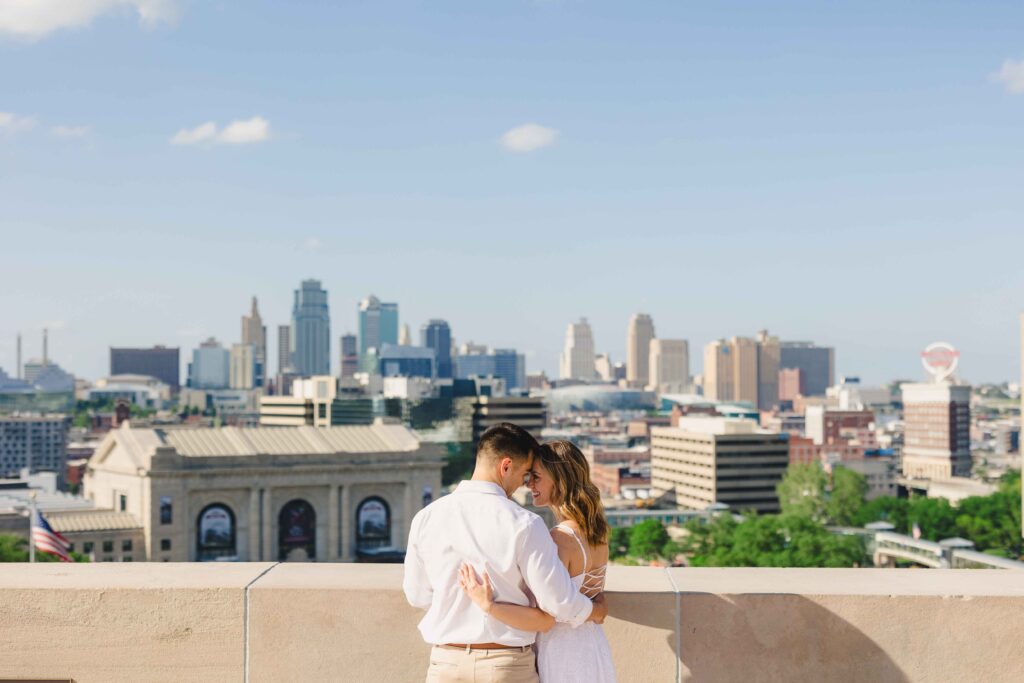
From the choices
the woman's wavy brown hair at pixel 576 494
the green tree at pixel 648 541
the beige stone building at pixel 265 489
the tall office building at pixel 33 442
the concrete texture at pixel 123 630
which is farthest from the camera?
the tall office building at pixel 33 442

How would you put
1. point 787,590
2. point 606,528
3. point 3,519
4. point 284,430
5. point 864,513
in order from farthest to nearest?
point 864,513, point 284,430, point 3,519, point 787,590, point 606,528

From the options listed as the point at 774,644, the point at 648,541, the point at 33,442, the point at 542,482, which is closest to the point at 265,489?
the point at 648,541

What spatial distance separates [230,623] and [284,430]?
269 feet

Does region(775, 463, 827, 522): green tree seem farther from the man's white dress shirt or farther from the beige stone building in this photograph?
the man's white dress shirt

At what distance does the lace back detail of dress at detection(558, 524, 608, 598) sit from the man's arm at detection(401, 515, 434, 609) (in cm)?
69

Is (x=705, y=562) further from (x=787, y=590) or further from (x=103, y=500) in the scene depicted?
(x=787, y=590)

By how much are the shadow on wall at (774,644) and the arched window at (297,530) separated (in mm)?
76656

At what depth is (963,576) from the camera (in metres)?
6.92

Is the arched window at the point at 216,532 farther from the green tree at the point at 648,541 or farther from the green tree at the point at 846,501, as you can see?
the green tree at the point at 846,501

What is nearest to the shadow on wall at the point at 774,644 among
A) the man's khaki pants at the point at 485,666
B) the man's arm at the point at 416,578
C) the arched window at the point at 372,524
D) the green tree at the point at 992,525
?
the man's khaki pants at the point at 485,666

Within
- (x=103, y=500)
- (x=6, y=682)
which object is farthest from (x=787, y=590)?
(x=103, y=500)

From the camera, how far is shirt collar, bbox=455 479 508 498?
5.57 meters

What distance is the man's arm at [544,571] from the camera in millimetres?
5438

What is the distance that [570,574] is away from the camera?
572 cm
